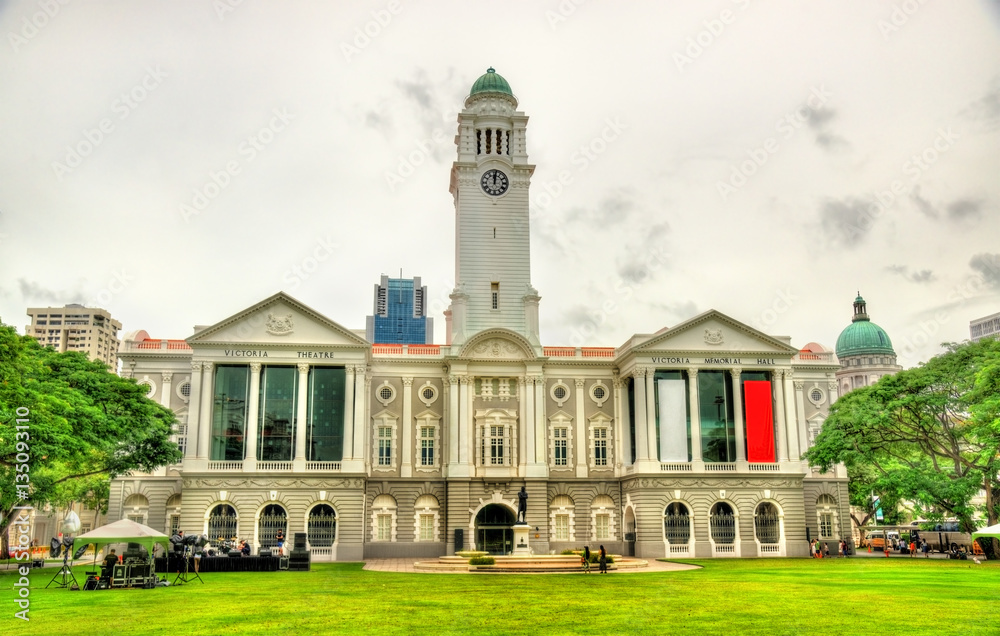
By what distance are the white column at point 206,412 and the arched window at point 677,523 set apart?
28123 millimetres

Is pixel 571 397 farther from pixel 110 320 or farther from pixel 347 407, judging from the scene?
pixel 110 320

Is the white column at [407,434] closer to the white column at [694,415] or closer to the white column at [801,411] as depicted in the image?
the white column at [694,415]

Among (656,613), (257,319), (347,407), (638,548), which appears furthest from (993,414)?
(257,319)

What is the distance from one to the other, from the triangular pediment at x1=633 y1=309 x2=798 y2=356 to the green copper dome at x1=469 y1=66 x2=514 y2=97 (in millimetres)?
21273

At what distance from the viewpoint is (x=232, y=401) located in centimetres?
5556

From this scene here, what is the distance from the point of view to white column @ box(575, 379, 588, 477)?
60094mm

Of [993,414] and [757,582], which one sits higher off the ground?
[993,414]

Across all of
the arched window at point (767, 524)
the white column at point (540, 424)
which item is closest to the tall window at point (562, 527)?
the white column at point (540, 424)

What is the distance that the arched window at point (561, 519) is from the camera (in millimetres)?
59062

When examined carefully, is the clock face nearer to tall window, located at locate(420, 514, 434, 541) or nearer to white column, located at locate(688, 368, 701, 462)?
white column, located at locate(688, 368, 701, 462)

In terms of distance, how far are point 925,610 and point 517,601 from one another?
420 inches

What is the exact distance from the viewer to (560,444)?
60.5 meters

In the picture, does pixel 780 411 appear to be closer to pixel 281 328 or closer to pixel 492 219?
pixel 492 219

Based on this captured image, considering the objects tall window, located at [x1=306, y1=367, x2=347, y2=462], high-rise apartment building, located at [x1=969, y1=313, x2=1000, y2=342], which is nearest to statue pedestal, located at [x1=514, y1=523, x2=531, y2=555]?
tall window, located at [x1=306, y1=367, x2=347, y2=462]
